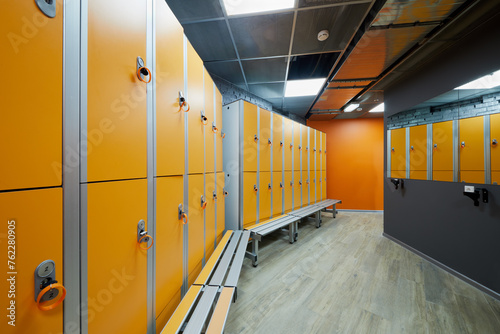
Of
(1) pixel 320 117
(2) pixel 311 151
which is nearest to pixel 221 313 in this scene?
(2) pixel 311 151

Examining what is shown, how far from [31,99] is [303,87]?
3663 millimetres

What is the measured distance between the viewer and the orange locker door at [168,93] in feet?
3.40

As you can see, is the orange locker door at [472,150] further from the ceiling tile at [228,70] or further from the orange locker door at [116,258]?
the orange locker door at [116,258]

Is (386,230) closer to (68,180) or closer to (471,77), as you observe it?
(471,77)

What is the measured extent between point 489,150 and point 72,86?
134 inches

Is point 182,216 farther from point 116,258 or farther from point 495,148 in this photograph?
point 495,148

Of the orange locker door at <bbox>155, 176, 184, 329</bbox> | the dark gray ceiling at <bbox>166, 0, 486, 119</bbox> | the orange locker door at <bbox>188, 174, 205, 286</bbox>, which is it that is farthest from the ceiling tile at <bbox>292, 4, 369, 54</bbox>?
the orange locker door at <bbox>155, 176, 184, 329</bbox>

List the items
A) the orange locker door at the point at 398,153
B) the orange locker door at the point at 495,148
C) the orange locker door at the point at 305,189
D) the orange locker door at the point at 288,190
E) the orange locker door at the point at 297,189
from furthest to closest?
the orange locker door at the point at 305,189, the orange locker door at the point at 297,189, the orange locker door at the point at 288,190, the orange locker door at the point at 398,153, the orange locker door at the point at 495,148

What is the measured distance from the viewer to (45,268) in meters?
0.50

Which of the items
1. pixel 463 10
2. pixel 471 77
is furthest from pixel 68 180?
pixel 471 77

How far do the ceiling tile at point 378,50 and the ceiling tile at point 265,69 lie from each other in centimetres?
90

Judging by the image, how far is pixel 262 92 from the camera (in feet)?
12.1

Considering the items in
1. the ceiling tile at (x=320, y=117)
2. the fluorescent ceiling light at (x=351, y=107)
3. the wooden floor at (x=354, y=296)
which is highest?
the ceiling tile at (x=320, y=117)

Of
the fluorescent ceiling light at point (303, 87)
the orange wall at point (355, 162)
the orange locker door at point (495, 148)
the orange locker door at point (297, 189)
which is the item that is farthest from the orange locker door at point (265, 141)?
the orange wall at point (355, 162)
